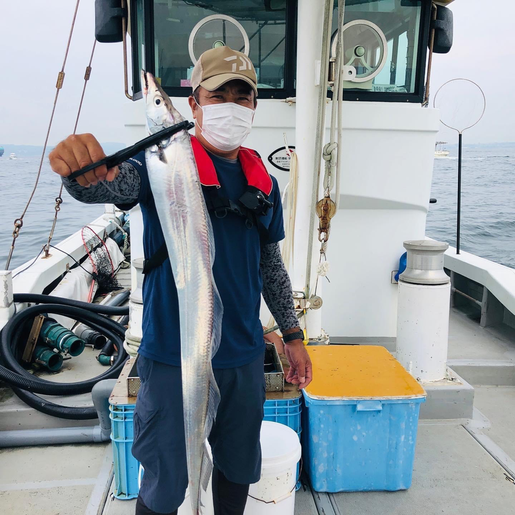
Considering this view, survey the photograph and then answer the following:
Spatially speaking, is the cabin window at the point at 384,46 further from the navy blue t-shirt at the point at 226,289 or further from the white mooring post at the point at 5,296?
the white mooring post at the point at 5,296

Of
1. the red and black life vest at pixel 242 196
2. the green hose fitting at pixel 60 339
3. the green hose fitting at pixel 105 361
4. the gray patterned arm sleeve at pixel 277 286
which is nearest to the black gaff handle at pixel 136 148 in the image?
the red and black life vest at pixel 242 196

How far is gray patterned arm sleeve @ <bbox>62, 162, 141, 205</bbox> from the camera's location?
148 centimetres

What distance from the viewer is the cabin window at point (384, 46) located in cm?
445

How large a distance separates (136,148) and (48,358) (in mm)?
3601

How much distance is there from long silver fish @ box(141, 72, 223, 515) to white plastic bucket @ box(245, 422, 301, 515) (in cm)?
86

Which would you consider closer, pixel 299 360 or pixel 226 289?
pixel 226 289

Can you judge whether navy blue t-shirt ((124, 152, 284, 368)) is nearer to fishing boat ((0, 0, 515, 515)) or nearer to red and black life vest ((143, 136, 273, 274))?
red and black life vest ((143, 136, 273, 274))

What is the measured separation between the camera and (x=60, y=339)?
14.4 feet

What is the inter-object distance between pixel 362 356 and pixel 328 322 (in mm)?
1431

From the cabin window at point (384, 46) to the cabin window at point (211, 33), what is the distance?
23.3 inches

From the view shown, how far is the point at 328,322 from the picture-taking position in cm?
496

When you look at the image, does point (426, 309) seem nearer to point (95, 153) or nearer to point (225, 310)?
point (225, 310)

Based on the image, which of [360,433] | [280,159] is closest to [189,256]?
[360,433]

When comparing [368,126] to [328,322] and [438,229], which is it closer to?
[328,322]
